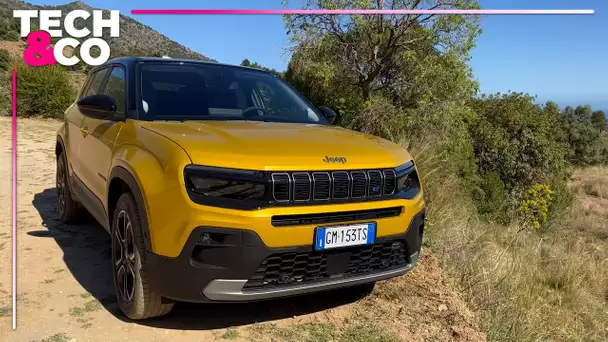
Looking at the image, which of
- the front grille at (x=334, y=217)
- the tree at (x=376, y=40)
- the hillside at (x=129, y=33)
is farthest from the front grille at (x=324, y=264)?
the hillside at (x=129, y=33)

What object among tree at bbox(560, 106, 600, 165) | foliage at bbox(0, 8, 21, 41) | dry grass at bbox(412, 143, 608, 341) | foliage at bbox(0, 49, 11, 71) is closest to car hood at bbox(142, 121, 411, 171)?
dry grass at bbox(412, 143, 608, 341)

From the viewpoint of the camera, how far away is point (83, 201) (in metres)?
4.42

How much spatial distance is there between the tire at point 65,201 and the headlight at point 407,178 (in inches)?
134

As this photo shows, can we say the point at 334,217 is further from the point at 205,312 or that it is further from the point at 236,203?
the point at 205,312

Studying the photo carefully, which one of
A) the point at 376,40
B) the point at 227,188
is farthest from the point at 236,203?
the point at 376,40

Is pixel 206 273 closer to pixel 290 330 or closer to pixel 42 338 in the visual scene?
pixel 290 330

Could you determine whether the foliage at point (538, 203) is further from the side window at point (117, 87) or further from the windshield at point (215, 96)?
the side window at point (117, 87)

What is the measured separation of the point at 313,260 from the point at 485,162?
19909 mm

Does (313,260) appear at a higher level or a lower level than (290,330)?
higher

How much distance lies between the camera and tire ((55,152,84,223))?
204 inches

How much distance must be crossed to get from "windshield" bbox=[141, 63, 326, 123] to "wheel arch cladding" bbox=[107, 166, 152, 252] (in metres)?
0.46

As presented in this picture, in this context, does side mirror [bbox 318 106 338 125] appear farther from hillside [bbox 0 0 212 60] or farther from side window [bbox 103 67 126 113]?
hillside [bbox 0 0 212 60]

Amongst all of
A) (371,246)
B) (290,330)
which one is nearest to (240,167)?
(371,246)

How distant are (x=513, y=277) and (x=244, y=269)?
11.2 ft
